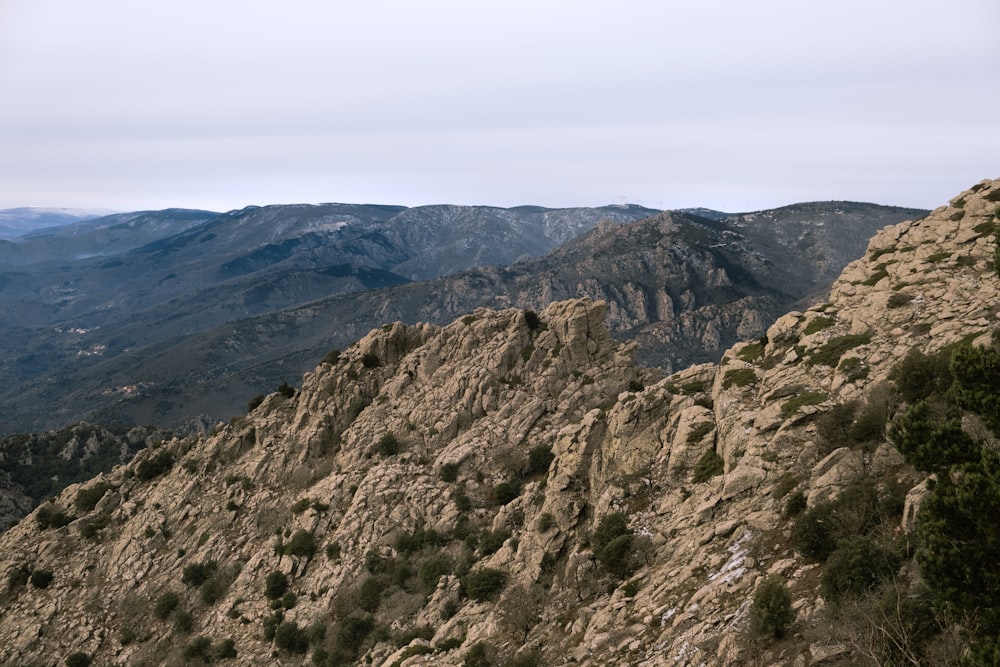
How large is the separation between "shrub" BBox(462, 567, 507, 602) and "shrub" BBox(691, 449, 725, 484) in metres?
13.1

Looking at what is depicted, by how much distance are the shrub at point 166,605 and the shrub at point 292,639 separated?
Result: 50.1 ft

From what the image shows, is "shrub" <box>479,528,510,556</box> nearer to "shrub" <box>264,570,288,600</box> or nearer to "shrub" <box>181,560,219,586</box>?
"shrub" <box>264,570,288,600</box>

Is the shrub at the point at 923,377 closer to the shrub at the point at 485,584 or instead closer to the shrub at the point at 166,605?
the shrub at the point at 485,584

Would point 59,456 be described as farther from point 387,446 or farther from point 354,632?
point 354,632

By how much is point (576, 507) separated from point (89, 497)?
60549 millimetres

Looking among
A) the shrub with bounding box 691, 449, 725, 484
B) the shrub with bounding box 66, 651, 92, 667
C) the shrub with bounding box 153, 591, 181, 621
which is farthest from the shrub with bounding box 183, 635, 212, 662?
the shrub with bounding box 691, 449, 725, 484

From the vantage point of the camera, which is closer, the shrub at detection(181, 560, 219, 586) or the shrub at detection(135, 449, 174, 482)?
the shrub at detection(181, 560, 219, 586)

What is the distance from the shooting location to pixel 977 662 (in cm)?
1544

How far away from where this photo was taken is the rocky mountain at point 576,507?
20859 mm

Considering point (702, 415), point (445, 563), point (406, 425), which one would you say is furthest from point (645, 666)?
point (406, 425)

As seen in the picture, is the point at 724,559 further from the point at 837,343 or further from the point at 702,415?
the point at 837,343

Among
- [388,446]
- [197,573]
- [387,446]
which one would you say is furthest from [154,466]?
[388,446]

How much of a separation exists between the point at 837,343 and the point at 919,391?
987cm

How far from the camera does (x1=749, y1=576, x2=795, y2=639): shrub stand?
21.1 meters
